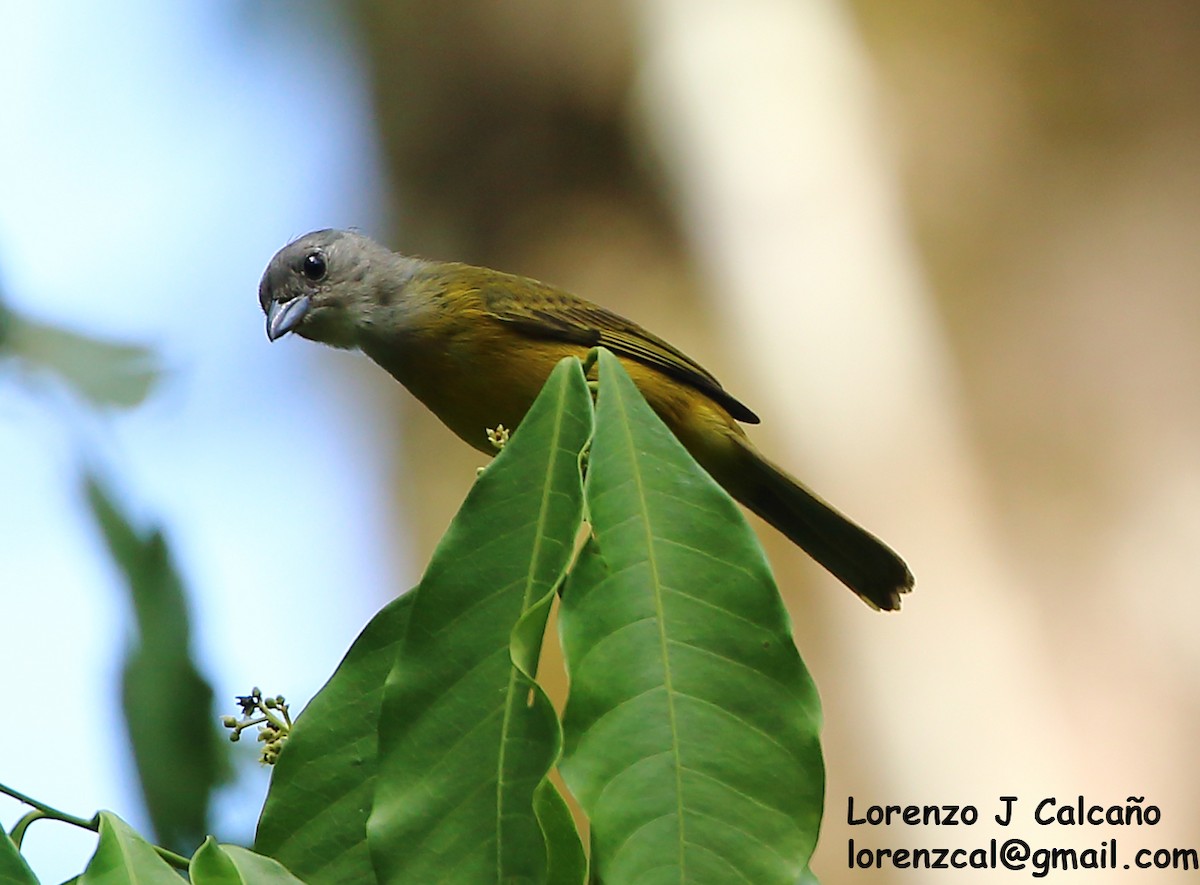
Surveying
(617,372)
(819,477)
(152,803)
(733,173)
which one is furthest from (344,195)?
(617,372)

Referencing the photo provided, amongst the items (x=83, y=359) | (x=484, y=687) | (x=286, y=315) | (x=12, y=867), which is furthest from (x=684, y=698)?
(x=83, y=359)

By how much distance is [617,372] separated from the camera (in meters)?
0.93

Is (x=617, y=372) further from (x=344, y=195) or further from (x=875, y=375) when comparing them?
(x=344, y=195)

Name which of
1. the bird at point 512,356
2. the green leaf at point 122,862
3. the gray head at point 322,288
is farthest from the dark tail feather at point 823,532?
the green leaf at point 122,862

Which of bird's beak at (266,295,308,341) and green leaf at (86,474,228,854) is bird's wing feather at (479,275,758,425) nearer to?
bird's beak at (266,295,308,341)

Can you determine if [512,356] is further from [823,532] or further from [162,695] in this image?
[162,695]

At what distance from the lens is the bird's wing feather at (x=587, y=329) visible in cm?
217

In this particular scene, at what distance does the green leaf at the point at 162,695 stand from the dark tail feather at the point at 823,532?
0.94 meters

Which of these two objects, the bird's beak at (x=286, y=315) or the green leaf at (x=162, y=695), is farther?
the bird's beak at (x=286, y=315)

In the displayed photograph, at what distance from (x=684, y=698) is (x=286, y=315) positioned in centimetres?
167

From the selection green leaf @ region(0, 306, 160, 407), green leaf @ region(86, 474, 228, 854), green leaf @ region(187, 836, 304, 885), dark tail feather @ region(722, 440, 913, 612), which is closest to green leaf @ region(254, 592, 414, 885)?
green leaf @ region(187, 836, 304, 885)

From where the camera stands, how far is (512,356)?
2.13 meters

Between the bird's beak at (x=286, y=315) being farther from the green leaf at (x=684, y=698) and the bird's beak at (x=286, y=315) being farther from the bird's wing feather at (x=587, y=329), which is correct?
the green leaf at (x=684, y=698)

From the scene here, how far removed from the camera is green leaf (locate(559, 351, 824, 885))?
78 centimetres
